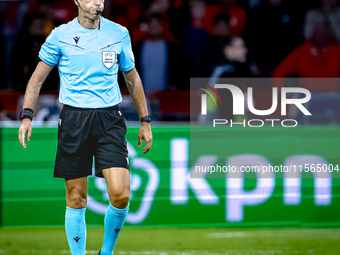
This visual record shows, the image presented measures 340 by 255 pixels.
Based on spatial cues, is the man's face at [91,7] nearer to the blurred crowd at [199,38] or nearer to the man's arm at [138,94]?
the man's arm at [138,94]

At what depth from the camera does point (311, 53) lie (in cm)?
766

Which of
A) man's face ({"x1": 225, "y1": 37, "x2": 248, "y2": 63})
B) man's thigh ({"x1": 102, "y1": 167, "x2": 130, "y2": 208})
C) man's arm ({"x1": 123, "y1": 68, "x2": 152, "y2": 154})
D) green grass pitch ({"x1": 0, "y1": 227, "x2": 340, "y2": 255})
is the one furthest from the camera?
man's face ({"x1": 225, "y1": 37, "x2": 248, "y2": 63})

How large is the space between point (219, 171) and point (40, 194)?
1.90 meters

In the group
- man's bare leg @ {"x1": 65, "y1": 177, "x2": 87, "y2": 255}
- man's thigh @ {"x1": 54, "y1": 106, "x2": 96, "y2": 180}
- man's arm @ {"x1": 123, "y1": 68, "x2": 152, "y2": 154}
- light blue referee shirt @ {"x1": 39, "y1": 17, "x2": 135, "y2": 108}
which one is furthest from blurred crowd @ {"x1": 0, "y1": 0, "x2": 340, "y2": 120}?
man's bare leg @ {"x1": 65, "y1": 177, "x2": 87, "y2": 255}

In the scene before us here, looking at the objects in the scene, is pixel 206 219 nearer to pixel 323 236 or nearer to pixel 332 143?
pixel 323 236

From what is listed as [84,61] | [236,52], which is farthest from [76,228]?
[236,52]

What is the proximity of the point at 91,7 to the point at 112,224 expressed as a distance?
4.95ft

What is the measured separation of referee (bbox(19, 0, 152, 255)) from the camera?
3.88 m

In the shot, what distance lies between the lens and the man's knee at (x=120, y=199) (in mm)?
3854

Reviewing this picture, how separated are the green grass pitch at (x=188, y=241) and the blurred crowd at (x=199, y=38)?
198cm

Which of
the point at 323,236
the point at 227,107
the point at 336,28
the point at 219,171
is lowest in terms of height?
the point at 323,236

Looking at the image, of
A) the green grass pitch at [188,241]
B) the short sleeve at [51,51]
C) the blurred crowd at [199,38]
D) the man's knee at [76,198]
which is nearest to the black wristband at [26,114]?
the short sleeve at [51,51]

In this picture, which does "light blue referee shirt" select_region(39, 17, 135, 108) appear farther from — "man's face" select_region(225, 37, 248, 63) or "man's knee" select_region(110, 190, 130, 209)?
"man's face" select_region(225, 37, 248, 63)

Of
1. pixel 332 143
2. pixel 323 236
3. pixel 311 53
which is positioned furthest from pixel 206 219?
pixel 311 53
